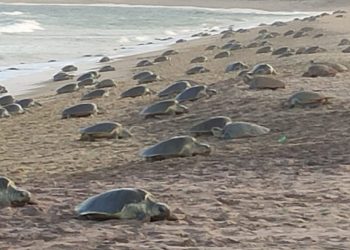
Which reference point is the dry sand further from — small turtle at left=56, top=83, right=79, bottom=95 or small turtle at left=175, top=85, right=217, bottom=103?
small turtle at left=56, top=83, right=79, bottom=95

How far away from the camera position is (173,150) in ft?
24.0

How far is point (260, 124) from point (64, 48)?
2072 cm

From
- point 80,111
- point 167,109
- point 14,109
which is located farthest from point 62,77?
point 167,109

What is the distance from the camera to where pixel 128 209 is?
205 inches

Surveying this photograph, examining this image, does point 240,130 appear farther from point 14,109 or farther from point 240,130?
point 14,109

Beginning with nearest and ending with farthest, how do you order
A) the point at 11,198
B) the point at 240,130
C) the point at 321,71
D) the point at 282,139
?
the point at 11,198 < the point at 282,139 < the point at 240,130 < the point at 321,71

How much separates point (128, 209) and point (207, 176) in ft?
4.87

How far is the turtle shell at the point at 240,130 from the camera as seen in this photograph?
26.9ft

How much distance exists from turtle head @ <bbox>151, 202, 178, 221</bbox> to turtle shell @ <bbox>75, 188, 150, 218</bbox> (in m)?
0.11

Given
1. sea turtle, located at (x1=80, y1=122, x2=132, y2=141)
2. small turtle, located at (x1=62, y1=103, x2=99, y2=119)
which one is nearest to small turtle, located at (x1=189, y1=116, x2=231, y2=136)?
sea turtle, located at (x1=80, y1=122, x2=132, y2=141)

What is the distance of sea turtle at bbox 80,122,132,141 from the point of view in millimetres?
9039

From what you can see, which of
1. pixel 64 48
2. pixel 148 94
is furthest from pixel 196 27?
pixel 148 94

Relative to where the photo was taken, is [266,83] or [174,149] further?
[266,83]

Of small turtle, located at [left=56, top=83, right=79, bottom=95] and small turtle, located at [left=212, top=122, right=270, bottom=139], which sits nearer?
small turtle, located at [left=212, top=122, right=270, bottom=139]
